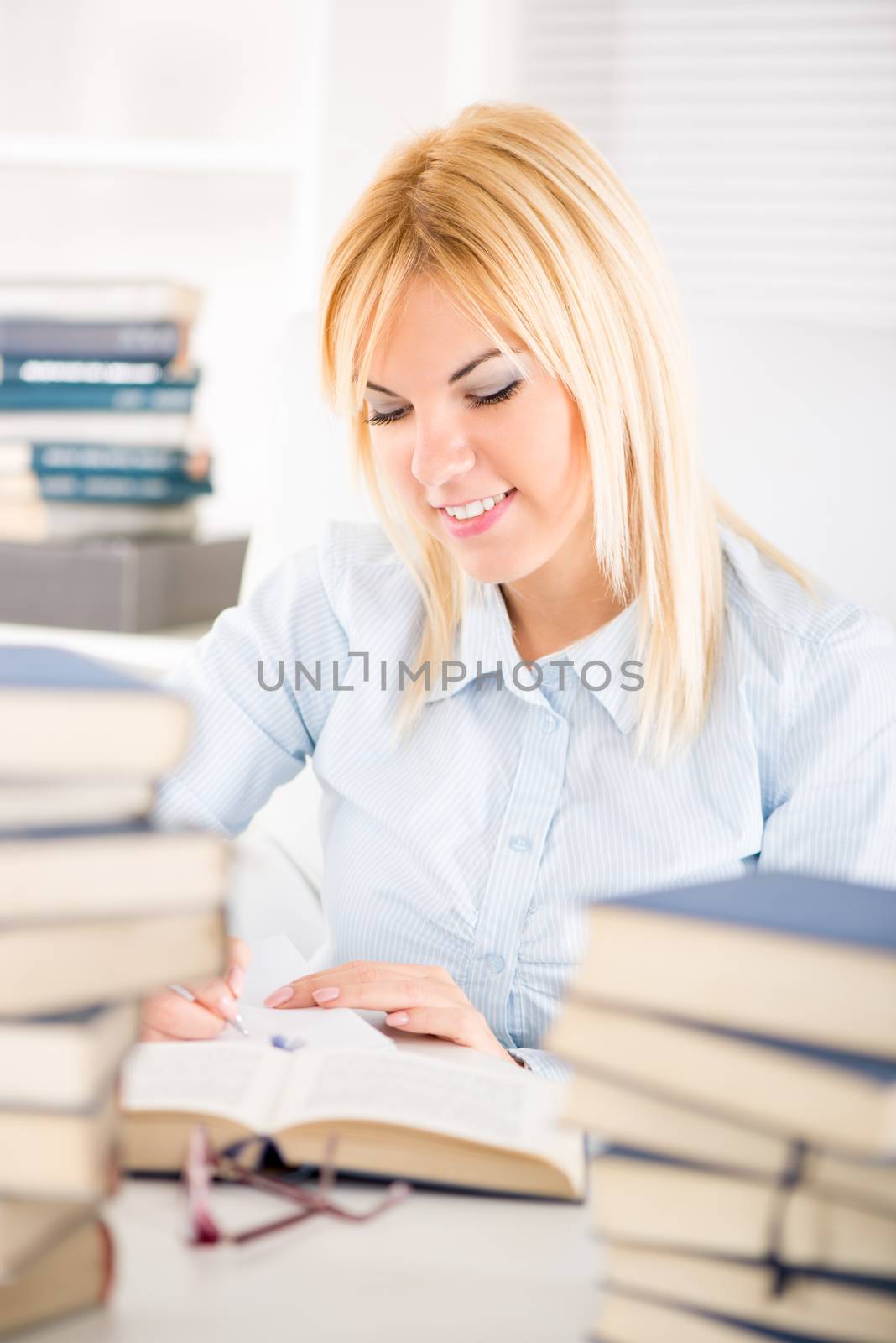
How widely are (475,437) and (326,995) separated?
45 centimetres

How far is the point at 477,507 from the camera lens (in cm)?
111

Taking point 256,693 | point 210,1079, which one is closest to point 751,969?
point 210,1079

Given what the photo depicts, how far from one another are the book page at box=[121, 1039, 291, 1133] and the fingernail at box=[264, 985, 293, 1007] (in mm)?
155

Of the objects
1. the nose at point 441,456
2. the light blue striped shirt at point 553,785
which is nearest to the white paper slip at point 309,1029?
the light blue striped shirt at point 553,785

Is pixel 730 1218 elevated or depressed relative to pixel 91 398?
depressed

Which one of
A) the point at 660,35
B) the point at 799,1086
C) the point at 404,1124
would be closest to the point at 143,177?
the point at 660,35

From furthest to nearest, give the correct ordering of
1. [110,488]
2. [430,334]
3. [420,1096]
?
1. [110,488]
2. [430,334]
3. [420,1096]

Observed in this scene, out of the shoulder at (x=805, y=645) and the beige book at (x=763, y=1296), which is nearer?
the beige book at (x=763, y=1296)

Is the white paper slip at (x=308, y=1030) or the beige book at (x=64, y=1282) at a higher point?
the beige book at (x=64, y=1282)

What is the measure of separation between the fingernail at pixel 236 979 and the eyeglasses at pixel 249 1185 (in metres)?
0.29

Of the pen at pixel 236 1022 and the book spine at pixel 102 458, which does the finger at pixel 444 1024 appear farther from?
the book spine at pixel 102 458

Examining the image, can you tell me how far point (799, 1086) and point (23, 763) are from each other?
0.29 meters

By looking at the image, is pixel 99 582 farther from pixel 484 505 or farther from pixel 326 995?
pixel 326 995

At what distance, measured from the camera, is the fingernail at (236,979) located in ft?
3.13
